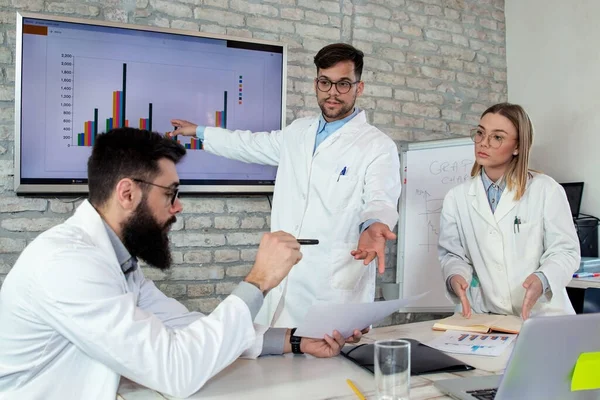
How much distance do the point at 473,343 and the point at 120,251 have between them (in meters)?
0.96

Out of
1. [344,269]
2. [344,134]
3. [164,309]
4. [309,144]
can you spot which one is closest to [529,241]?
[344,269]

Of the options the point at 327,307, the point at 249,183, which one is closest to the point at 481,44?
the point at 249,183

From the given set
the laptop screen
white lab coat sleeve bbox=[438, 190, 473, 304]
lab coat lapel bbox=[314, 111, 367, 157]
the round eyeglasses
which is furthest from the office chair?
the laptop screen

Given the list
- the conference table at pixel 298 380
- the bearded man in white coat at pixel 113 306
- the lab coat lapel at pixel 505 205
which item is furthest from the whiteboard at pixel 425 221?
the bearded man in white coat at pixel 113 306

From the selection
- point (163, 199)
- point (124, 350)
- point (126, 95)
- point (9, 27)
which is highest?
point (9, 27)

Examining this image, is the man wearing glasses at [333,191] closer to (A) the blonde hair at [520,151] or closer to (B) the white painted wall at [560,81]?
(A) the blonde hair at [520,151]

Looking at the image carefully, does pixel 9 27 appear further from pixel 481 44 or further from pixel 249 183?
pixel 481 44

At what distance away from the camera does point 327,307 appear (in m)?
1.37

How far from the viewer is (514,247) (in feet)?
6.81

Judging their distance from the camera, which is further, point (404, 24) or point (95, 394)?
point (404, 24)

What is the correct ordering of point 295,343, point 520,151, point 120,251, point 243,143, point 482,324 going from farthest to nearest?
point 243,143, point 520,151, point 482,324, point 295,343, point 120,251

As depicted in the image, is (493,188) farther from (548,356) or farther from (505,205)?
(548,356)

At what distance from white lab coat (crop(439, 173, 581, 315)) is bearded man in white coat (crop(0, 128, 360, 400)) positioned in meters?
0.82

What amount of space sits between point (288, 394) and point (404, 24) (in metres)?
3.01
